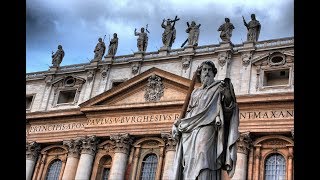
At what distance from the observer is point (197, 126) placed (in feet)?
22.0

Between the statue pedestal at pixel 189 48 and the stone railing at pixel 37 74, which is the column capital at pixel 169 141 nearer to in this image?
the statue pedestal at pixel 189 48

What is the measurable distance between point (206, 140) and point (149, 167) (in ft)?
82.7

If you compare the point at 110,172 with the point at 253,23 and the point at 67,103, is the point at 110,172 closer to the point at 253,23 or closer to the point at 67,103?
the point at 67,103

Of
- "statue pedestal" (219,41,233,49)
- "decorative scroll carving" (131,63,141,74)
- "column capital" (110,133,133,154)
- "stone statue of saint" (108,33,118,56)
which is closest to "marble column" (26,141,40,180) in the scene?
"column capital" (110,133,133,154)

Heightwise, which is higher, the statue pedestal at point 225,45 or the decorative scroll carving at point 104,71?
the statue pedestal at point 225,45

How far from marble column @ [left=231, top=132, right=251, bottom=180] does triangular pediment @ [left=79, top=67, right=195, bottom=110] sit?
4690 millimetres

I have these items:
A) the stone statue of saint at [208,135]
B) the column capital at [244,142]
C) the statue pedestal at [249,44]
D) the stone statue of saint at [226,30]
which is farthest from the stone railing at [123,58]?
the stone statue of saint at [208,135]

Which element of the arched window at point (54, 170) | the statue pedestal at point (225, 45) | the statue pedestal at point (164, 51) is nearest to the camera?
the statue pedestal at point (225, 45)

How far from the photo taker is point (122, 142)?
1241 inches

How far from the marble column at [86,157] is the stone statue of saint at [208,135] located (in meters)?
25.5

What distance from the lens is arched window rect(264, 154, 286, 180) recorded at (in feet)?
90.6

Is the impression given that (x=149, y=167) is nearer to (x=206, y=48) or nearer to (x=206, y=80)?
(x=206, y=48)

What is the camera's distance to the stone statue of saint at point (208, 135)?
641 cm
